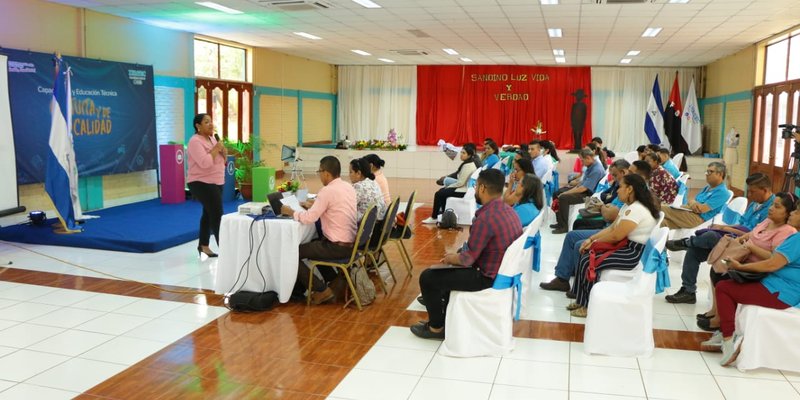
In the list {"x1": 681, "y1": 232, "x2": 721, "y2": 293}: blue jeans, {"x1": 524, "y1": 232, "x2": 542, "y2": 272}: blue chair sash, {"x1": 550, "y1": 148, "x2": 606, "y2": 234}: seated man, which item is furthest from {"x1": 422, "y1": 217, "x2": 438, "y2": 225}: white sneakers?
{"x1": 681, "y1": 232, "x2": 721, "y2": 293}: blue jeans

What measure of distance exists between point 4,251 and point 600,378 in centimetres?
618

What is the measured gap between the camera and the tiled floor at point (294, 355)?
3730 millimetres

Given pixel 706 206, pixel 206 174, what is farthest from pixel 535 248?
pixel 206 174

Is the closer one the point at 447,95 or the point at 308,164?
the point at 308,164

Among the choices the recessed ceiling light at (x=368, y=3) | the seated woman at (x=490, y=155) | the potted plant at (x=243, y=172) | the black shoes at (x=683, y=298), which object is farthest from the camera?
the potted plant at (x=243, y=172)

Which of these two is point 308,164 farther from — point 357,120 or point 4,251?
point 4,251

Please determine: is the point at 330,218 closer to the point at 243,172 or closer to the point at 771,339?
the point at 771,339

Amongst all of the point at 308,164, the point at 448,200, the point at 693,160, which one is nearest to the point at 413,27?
the point at 448,200

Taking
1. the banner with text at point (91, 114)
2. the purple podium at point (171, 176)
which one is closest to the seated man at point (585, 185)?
the purple podium at point (171, 176)

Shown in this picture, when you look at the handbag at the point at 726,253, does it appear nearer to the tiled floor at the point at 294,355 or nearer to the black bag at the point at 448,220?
the tiled floor at the point at 294,355

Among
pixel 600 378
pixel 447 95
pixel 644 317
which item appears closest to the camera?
pixel 600 378

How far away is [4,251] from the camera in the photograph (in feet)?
23.3

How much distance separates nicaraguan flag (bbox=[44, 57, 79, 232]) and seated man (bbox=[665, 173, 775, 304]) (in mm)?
6402

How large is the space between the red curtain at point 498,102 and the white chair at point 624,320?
1550cm
